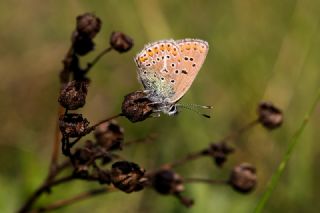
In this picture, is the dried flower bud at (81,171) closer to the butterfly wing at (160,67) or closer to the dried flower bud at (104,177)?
the dried flower bud at (104,177)

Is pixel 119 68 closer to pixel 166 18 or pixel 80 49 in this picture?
pixel 166 18

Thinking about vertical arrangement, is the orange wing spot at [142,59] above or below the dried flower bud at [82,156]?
above

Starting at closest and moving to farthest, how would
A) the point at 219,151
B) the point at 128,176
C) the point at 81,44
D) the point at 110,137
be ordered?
1. the point at 128,176
2. the point at 110,137
3. the point at 81,44
4. the point at 219,151

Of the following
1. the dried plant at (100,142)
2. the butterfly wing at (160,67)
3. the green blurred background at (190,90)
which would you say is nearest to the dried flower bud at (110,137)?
the dried plant at (100,142)

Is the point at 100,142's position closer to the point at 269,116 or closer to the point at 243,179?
the point at 243,179

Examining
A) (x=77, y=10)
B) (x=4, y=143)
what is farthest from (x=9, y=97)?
(x=77, y=10)

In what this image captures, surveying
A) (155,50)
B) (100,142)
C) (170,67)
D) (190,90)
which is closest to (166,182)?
(100,142)

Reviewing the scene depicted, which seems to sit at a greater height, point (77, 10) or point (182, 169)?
point (77, 10)
